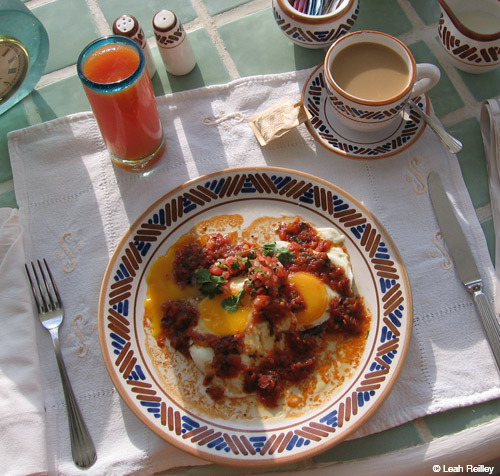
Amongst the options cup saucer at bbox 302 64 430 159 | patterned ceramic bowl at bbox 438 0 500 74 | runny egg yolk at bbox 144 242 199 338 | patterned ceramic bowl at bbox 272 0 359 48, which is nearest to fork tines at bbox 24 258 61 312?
runny egg yolk at bbox 144 242 199 338

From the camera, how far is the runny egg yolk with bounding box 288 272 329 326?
→ 1476mm

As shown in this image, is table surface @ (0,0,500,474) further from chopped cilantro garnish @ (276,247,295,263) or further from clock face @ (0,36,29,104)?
chopped cilantro garnish @ (276,247,295,263)

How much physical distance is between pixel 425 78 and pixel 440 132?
0.18 metres

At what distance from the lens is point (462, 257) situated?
161 cm

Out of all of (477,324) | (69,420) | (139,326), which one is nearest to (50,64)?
(139,326)

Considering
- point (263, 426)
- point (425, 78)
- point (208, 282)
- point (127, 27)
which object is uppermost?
point (127, 27)

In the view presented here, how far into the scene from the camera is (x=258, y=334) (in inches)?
57.2

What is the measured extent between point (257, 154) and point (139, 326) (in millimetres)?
705

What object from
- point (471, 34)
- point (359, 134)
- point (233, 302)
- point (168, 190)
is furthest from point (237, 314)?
point (471, 34)

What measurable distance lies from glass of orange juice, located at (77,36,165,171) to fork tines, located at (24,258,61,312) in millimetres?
470

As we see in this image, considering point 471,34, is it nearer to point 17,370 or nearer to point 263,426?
point 263,426

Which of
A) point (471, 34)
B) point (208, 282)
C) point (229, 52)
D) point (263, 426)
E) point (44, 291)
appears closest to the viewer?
point (263, 426)

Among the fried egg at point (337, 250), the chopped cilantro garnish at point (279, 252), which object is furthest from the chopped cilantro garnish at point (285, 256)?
the fried egg at point (337, 250)

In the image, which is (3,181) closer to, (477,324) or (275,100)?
(275,100)
